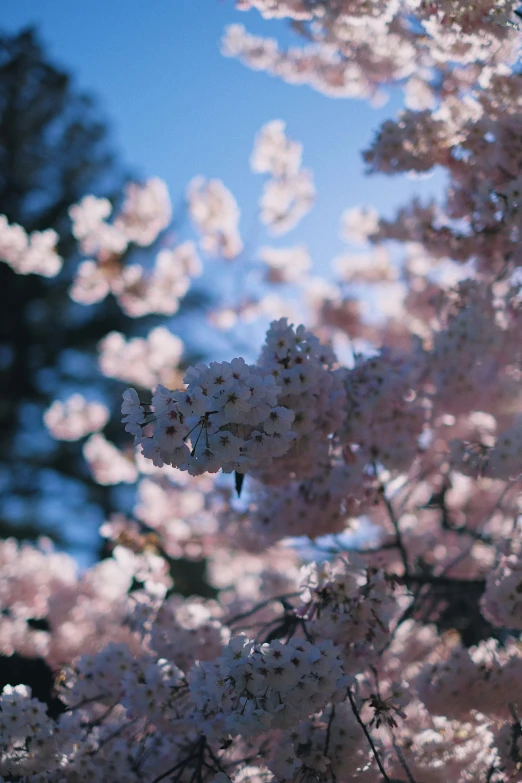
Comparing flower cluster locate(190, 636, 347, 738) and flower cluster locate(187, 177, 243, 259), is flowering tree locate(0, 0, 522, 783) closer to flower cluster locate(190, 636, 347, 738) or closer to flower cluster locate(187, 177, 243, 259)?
flower cluster locate(190, 636, 347, 738)

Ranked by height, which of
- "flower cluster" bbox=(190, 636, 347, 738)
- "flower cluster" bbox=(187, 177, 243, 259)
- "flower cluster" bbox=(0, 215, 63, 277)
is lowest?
"flower cluster" bbox=(190, 636, 347, 738)

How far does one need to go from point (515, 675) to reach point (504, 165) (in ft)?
9.30

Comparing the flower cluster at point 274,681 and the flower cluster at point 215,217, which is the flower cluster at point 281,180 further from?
the flower cluster at point 274,681

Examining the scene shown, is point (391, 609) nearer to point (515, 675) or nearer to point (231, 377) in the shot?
point (515, 675)

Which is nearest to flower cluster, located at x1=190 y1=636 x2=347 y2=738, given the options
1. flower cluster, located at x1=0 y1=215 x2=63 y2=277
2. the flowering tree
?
the flowering tree

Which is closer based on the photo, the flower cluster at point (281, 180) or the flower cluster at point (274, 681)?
the flower cluster at point (274, 681)

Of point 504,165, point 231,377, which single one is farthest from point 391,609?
point 504,165

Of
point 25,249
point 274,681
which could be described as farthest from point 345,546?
point 25,249

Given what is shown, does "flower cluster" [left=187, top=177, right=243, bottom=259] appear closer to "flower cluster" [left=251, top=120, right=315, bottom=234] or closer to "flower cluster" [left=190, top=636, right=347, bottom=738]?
"flower cluster" [left=251, top=120, right=315, bottom=234]

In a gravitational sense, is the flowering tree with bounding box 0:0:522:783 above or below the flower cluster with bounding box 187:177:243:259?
Result: below

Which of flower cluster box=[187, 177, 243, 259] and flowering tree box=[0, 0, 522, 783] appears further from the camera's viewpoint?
flower cluster box=[187, 177, 243, 259]

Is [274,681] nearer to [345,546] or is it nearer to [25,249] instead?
[345,546]

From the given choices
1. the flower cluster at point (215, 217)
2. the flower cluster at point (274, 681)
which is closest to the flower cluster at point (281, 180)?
the flower cluster at point (215, 217)

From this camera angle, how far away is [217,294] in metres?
11.7
